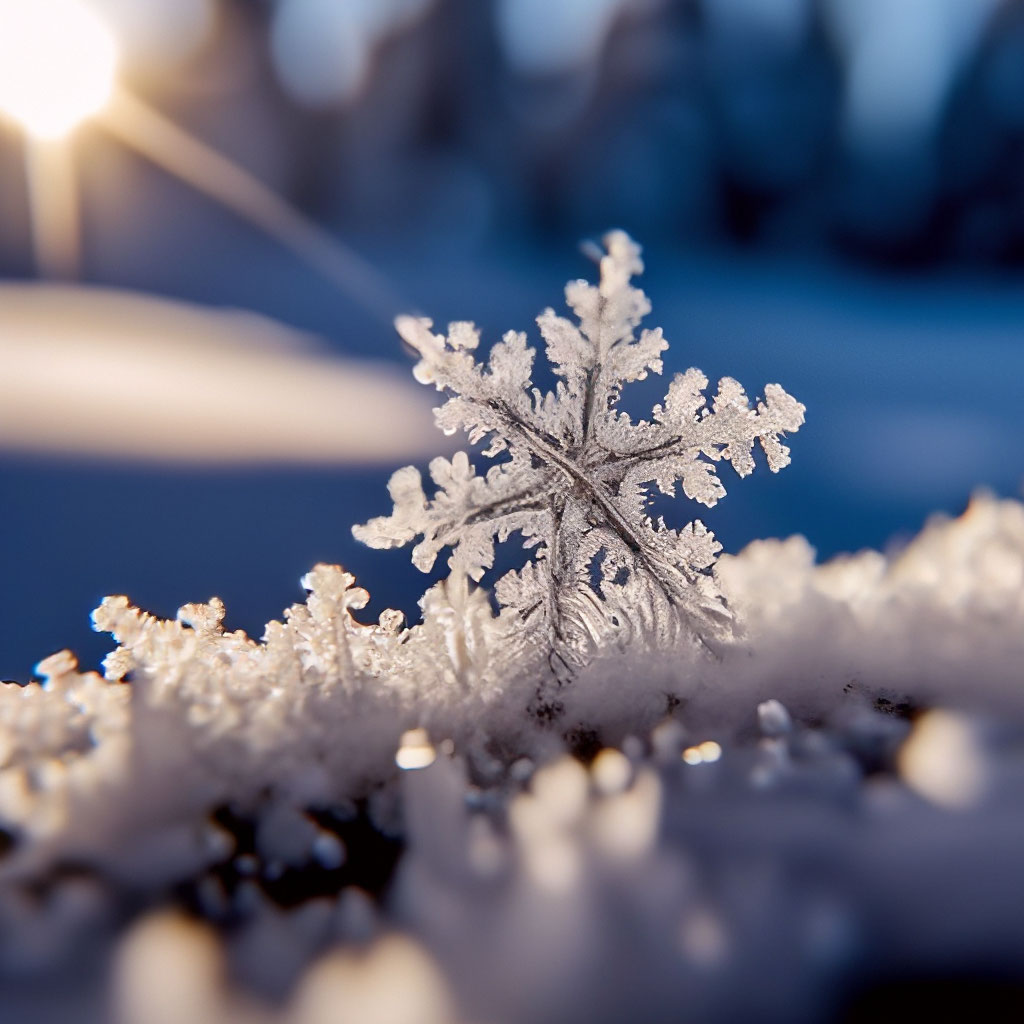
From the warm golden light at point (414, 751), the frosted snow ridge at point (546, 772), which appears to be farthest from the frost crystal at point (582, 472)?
the warm golden light at point (414, 751)

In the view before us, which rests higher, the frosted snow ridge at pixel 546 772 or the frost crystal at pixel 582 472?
the frost crystal at pixel 582 472

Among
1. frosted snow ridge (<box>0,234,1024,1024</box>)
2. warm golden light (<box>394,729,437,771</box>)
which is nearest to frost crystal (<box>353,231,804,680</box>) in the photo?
frosted snow ridge (<box>0,234,1024,1024</box>)

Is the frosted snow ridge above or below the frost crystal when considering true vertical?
below

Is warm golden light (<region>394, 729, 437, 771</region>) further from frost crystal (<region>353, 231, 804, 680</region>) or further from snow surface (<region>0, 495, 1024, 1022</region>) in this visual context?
frost crystal (<region>353, 231, 804, 680</region>)

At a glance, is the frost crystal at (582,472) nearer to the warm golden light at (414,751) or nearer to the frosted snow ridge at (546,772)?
the frosted snow ridge at (546,772)

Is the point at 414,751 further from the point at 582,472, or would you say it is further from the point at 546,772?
the point at 582,472

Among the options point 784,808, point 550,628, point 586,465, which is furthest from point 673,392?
point 784,808

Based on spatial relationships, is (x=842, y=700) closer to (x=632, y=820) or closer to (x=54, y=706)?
(x=632, y=820)

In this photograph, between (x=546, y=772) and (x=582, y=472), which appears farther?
(x=582, y=472)

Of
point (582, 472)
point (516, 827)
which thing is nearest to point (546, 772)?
point (516, 827)
